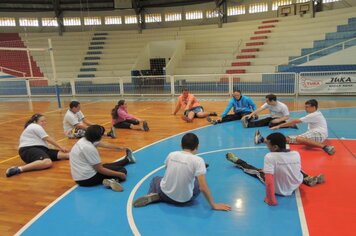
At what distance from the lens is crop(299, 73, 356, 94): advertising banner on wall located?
39.5ft

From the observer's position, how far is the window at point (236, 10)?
2236 centimetres

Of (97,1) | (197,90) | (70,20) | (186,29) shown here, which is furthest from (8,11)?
(197,90)

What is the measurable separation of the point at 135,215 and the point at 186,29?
20.9 m

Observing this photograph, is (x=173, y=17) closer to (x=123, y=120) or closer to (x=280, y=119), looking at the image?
(x=123, y=120)

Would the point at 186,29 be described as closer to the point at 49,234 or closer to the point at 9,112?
the point at 9,112

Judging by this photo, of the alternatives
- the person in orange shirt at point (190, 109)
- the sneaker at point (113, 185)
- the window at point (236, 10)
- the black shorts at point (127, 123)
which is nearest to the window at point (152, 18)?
the window at point (236, 10)

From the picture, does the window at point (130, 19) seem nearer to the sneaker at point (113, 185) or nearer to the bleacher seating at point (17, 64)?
the bleacher seating at point (17, 64)

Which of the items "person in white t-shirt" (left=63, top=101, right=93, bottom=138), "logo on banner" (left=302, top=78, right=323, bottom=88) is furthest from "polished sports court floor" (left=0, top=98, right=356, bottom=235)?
"logo on banner" (left=302, top=78, right=323, bottom=88)

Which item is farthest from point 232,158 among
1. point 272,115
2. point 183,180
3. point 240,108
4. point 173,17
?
point 173,17

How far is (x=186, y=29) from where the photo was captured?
22859mm

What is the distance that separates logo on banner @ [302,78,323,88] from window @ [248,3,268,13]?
11.0 m

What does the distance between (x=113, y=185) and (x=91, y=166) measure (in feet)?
1.38

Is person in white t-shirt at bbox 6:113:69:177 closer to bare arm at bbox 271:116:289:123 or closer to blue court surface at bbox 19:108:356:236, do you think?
blue court surface at bbox 19:108:356:236

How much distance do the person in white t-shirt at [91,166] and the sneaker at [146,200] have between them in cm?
56
